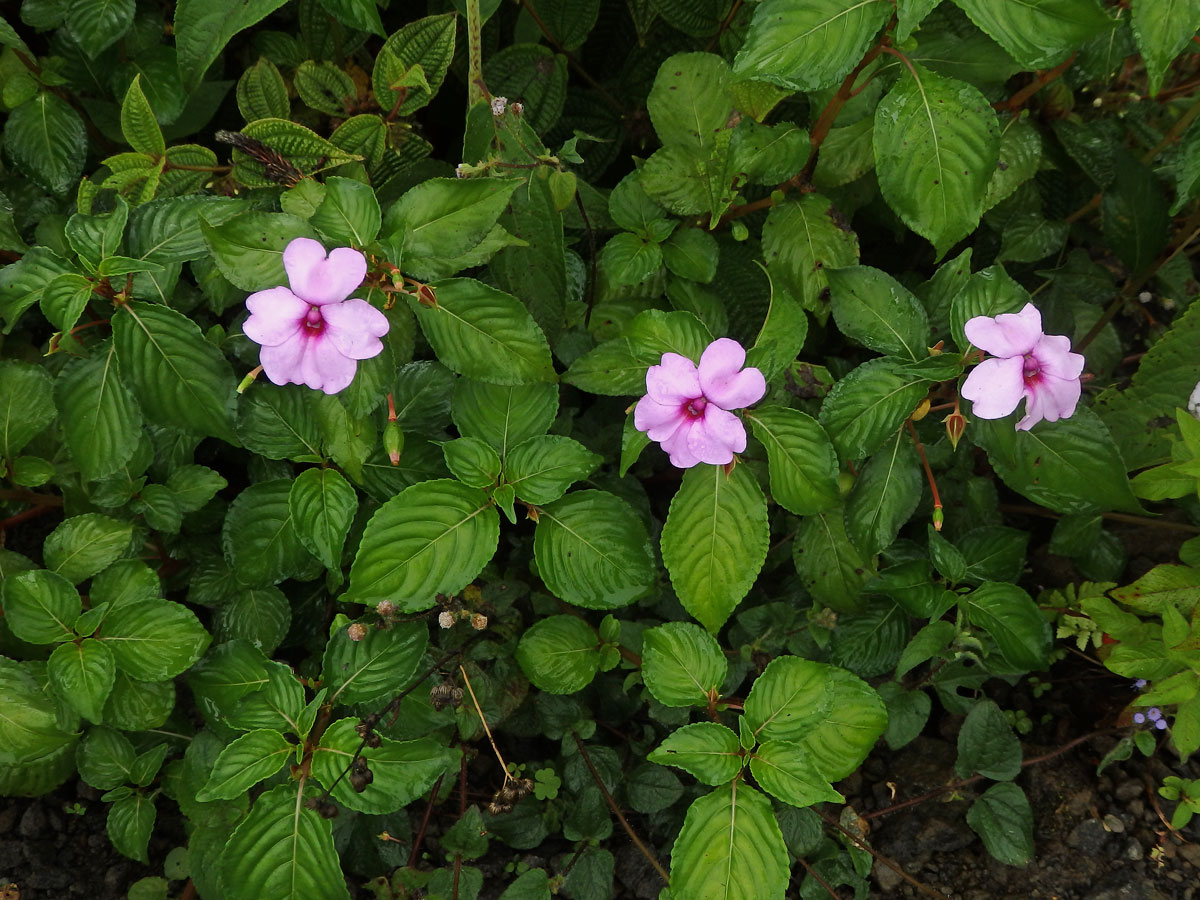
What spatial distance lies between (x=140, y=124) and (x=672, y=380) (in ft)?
4.28

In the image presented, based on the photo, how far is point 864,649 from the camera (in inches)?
79.7

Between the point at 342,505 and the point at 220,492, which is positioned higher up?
the point at 342,505


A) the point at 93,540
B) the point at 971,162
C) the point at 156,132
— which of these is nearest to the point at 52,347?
the point at 93,540

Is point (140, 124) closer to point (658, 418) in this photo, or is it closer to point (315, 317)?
point (315, 317)

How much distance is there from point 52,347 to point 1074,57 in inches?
83.4

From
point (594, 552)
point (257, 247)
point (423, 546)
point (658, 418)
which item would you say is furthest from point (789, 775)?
point (257, 247)

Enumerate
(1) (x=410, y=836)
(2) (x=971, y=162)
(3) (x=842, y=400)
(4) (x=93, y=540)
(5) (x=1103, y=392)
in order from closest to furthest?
(2) (x=971, y=162) → (3) (x=842, y=400) → (4) (x=93, y=540) → (1) (x=410, y=836) → (5) (x=1103, y=392)

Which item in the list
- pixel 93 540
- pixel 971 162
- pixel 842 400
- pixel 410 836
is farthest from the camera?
pixel 410 836

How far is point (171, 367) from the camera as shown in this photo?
1621 mm

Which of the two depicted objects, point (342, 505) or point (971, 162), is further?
point (342, 505)

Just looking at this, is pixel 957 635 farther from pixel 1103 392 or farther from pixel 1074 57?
pixel 1074 57

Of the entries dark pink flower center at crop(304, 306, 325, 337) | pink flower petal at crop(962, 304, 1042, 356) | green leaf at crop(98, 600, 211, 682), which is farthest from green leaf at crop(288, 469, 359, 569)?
pink flower petal at crop(962, 304, 1042, 356)

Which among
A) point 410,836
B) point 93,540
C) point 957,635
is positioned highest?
point 957,635

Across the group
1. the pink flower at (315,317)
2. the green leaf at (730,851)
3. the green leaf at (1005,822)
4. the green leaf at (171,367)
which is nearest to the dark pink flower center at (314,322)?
the pink flower at (315,317)
